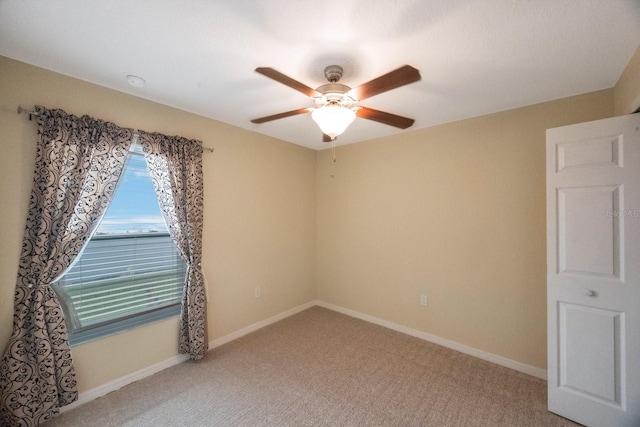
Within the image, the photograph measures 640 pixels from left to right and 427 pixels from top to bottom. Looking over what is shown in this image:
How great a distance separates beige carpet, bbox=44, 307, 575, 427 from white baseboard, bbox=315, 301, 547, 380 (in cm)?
7

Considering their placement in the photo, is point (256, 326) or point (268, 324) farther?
point (268, 324)

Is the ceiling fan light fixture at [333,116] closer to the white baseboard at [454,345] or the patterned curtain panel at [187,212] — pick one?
the patterned curtain panel at [187,212]

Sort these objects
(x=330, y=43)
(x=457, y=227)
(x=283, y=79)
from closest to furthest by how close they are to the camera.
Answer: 1. (x=283, y=79)
2. (x=330, y=43)
3. (x=457, y=227)

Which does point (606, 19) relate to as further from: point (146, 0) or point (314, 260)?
point (314, 260)

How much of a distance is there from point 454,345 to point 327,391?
149 centimetres

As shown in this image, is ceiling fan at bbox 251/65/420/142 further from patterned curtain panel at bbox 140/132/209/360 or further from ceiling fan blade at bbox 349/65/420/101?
patterned curtain panel at bbox 140/132/209/360

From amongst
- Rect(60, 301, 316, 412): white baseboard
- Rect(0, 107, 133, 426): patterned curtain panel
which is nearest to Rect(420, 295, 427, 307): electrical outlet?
Rect(60, 301, 316, 412): white baseboard

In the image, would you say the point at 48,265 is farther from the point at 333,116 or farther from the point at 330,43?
the point at 330,43

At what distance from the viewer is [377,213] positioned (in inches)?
131

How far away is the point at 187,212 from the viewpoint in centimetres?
245

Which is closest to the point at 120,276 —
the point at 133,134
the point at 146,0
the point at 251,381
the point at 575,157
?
the point at 133,134

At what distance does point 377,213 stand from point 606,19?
92.4 inches

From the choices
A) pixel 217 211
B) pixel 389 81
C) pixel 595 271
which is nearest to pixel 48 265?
pixel 217 211

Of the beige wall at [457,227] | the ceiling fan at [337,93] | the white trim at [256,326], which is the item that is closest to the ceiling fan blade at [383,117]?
the ceiling fan at [337,93]
